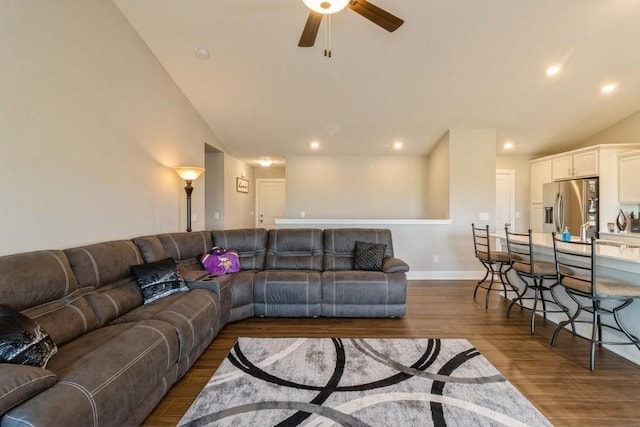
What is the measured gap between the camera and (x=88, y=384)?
1326mm

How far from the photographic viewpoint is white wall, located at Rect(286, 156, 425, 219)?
6395 millimetres

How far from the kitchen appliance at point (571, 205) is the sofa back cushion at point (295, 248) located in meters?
3.94

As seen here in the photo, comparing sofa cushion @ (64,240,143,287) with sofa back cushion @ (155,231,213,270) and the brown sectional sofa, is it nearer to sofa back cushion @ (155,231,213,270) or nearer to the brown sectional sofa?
the brown sectional sofa

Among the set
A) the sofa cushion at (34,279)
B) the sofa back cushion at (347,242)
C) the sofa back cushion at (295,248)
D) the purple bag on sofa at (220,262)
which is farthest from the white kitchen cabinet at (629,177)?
the sofa cushion at (34,279)

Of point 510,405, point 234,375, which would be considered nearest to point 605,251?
point 510,405

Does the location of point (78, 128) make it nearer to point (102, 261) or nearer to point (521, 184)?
point (102, 261)

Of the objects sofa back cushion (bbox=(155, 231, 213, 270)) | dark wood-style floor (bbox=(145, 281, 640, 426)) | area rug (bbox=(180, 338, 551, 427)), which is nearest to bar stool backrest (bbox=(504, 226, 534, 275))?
dark wood-style floor (bbox=(145, 281, 640, 426))

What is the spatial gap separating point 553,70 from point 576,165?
2157 mm

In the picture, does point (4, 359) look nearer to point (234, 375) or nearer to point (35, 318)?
point (35, 318)

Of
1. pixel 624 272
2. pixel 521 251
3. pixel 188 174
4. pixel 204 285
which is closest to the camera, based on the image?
pixel 624 272

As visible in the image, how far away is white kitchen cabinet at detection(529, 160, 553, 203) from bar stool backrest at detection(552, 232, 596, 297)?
3.29 metres

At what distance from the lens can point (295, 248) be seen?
402 centimetres

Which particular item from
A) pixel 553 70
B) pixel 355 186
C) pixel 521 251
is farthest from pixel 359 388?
pixel 355 186

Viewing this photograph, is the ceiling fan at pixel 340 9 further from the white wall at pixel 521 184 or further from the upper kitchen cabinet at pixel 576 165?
the white wall at pixel 521 184
